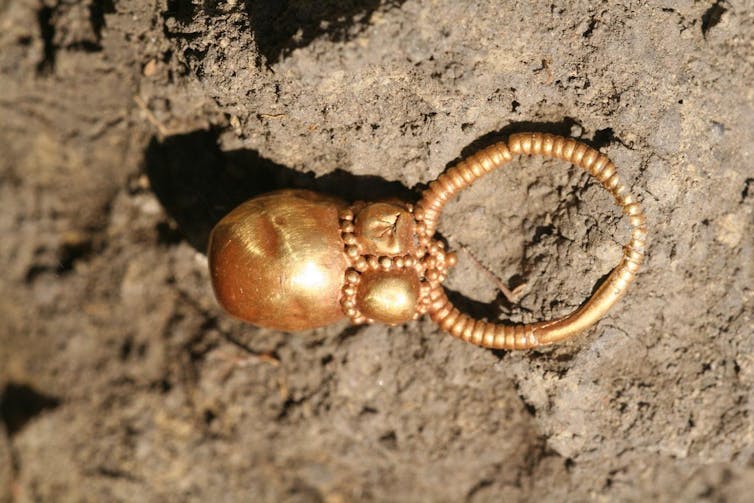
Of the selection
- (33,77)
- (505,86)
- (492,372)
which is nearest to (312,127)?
(505,86)

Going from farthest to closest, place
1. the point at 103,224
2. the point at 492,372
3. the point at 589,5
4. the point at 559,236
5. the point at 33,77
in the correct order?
the point at 103,224, the point at 33,77, the point at 492,372, the point at 559,236, the point at 589,5

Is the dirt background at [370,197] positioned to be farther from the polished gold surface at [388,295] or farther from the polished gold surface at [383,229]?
the polished gold surface at [388,295]

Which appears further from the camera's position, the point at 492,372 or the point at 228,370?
the point at 228,370

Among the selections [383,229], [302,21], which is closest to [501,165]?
[383,229]

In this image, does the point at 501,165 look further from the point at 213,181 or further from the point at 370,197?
the point at 213,181

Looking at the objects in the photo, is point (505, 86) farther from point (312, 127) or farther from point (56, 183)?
point (56, 183)

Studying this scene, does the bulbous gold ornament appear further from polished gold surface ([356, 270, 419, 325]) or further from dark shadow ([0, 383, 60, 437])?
dark shadow ([0, 383, 60, 437])
